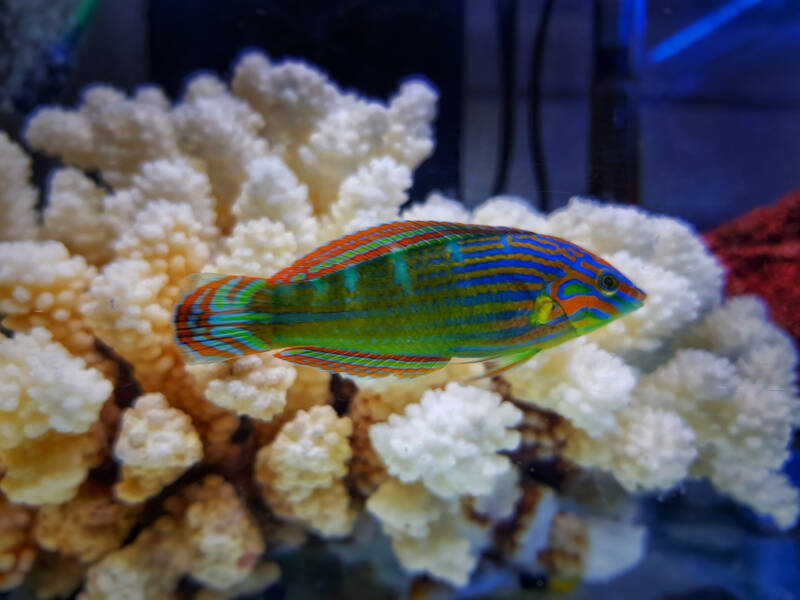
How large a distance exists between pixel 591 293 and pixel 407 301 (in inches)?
11.6

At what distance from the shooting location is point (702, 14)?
2.59m

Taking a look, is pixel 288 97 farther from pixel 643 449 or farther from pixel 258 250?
pixel 643 449

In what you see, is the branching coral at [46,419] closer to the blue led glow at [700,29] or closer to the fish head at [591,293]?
the fish head at [591,293]

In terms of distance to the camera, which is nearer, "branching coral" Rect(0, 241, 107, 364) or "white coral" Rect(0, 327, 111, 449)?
"white coral" Rect(0, 327, 111, 449)

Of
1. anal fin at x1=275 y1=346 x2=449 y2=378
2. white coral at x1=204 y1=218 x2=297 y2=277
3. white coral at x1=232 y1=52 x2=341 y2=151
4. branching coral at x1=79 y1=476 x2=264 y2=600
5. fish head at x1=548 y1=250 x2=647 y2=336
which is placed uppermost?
white coral at x1=232 y1=52 x2=341 y2=151

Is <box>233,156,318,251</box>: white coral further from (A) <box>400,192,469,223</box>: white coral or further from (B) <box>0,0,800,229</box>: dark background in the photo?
(B) <box>0,0,800,229</box>: dark background

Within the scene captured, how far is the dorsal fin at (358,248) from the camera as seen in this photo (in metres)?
0.79

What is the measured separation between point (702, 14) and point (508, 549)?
2.69 m

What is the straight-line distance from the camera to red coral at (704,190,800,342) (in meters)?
1.64

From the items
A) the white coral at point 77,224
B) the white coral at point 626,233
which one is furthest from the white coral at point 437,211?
the white coral at point 77,224

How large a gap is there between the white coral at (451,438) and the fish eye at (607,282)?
459mm

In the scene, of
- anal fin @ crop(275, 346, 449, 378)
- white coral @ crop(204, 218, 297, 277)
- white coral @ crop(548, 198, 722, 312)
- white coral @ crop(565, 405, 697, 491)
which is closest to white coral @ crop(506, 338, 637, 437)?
white coral @ crop(565, 405, 697, 491)

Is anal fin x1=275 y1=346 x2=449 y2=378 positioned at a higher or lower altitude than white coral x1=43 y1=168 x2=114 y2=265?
lower

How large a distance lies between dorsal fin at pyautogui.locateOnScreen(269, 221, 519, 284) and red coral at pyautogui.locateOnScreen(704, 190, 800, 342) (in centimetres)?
138
